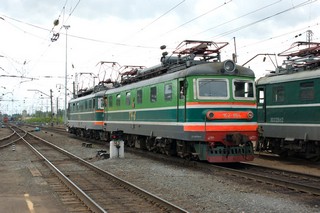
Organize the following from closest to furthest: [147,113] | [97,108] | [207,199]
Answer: [207,199] < [147,113] < [97,108]

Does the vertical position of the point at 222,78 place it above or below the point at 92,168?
above

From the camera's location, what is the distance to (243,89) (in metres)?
14.3

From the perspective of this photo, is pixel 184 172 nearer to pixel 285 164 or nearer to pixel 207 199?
pixel 207 199

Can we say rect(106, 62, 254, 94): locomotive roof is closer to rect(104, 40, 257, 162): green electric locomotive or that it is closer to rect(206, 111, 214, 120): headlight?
rect(104, 40, 257, 162): green electric locomotive

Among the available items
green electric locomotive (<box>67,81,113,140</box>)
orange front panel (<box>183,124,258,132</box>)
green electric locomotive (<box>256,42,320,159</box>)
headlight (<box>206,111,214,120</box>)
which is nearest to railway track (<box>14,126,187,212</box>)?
orange front panel (<box>183,124,258,132</box>)

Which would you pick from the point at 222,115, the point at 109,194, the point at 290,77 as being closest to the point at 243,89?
the point at 222,115

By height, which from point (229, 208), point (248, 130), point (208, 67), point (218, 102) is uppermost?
point (208, 67)

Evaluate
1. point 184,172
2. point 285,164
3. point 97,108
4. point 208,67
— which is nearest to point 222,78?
point 208,67

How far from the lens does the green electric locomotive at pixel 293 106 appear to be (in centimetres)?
1500

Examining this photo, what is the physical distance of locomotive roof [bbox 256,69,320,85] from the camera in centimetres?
1495

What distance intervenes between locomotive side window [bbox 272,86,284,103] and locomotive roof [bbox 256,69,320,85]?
29cm

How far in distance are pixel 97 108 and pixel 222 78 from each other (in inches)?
594

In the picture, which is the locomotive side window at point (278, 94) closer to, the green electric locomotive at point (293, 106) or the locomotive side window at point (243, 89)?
the green electric locomotive at point (293, 106)

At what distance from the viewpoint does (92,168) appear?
14.4 metres
